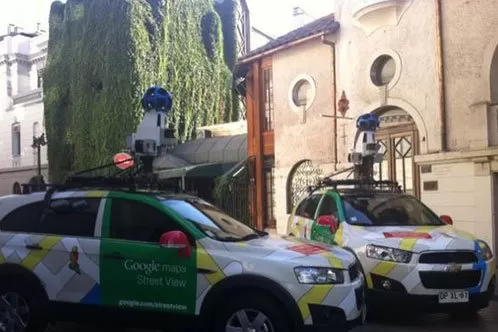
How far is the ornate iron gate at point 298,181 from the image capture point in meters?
17.1

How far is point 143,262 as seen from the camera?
19.8ft

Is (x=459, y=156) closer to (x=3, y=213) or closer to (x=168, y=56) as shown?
(x=3, y=213)

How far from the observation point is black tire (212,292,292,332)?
557 cm

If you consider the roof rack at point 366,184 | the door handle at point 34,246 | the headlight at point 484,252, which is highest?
the roof rack at point 366,184

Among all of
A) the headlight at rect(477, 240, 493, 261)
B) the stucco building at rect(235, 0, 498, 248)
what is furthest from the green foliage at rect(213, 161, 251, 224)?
the headlight at rect(477, 240, 493, 261)

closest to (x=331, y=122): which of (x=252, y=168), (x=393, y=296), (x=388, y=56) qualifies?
(x=388, y=56)

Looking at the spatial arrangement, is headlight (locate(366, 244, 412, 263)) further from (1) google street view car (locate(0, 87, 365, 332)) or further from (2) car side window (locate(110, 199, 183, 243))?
(2) car side window (locate(110, 199, 183, 243))

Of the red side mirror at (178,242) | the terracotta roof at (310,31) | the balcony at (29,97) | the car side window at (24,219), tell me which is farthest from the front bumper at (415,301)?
the balcony at (29,97)

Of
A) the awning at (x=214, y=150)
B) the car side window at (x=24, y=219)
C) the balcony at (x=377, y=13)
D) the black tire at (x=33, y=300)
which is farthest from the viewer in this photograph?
the awning at (x=214, y=150)

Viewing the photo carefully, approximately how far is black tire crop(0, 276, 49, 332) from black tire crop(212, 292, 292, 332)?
186 cm

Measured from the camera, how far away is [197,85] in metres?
29.1

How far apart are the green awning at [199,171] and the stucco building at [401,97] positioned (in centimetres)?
238

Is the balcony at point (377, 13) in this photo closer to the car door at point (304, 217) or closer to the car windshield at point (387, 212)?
the car door at point (304, 217)

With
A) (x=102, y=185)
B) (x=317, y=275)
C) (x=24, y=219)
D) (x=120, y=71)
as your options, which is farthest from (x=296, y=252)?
(x=120, y=71)
